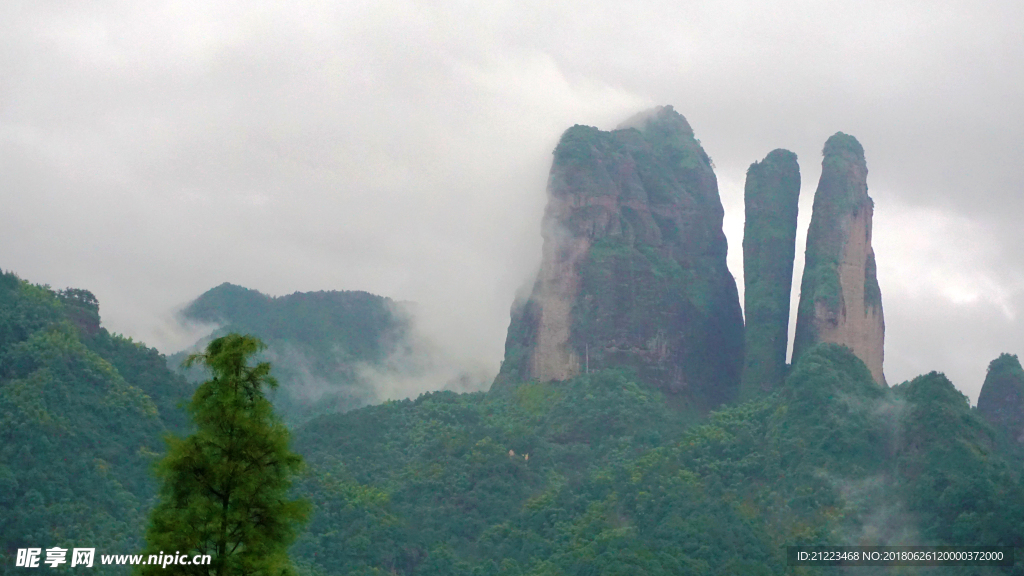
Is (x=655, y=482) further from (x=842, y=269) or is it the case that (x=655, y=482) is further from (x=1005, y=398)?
(x=1005, y=398)

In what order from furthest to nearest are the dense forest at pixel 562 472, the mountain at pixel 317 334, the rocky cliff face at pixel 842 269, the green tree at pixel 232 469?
the mountain at pixel 317 334, the rocky cliff face at pixel 842 269, the dense forest at pixel 562 472, the green tree at pixel 232 469

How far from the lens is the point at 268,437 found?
15.6 m

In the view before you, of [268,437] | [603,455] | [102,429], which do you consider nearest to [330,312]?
[603,455]

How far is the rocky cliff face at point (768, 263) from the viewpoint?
64.0 meters

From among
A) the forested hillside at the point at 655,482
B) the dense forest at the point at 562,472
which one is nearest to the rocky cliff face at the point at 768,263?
the dense forest at the point at 562,472

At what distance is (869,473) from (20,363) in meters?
33.3

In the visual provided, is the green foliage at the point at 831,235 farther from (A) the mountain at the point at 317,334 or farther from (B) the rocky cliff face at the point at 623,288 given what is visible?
A: (A) the mountain at the point at 317,334

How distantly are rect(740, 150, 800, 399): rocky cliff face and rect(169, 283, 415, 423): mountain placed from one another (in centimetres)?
3118

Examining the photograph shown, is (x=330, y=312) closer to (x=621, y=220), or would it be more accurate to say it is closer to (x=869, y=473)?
(x=621, y=220)

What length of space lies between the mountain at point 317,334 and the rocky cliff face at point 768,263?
31.2m

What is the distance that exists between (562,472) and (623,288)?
11.8 metres

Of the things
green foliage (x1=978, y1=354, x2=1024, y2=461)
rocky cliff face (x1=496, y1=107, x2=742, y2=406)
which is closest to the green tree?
rocky cliff face (x1=496, y1=107, x2=742, y2=406)

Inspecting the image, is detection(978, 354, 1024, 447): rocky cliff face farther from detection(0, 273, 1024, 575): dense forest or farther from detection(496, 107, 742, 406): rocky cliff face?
detection(496, 107, 742, 406): rocky cliff face

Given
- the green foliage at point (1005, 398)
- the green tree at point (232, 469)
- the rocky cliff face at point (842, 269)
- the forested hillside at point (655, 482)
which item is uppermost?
the rocky cliff face at point (842, 269)
